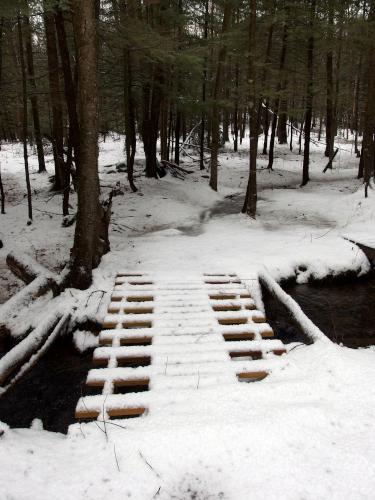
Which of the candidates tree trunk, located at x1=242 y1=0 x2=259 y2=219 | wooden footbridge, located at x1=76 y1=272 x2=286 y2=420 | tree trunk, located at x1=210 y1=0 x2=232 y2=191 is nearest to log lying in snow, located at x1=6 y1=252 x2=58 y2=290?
wooden footbridge, located at x1=76 y1=272 x2=286 y2=420

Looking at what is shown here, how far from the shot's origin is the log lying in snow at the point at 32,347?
4.61 m

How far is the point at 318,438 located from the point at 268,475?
638mm

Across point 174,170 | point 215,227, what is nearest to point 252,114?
point 215,227

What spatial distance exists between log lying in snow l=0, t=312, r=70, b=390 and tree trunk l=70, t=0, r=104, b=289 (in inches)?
37.7

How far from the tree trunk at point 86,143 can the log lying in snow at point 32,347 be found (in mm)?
958

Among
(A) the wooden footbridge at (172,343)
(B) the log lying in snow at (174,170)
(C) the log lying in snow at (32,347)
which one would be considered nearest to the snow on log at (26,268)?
(C) the log lying in snow at (32,347)

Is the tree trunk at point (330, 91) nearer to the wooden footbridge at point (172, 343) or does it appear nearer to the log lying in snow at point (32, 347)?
the wooden footbridge at point (172, 343)

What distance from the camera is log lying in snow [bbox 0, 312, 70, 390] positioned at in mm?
4613

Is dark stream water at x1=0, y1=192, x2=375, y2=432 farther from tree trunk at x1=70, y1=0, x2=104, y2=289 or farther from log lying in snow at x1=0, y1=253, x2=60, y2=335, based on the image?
tree trunk at x1=70, y1=0, x2=104, y2=289

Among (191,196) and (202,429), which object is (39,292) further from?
(191,196)

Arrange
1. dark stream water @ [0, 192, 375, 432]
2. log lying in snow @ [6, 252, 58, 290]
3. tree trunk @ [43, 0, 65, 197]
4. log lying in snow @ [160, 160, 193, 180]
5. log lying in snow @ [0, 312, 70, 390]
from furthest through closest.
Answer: log lying in snow @ [160, 160, 193, 180], tree trunk @ [43, 0, 65, 197], log lying in snow @ [6, 252, 58, 290], dark stream water @ [0, 192, 375, 432], log lying in snow @ [0, 312, 70, 390]

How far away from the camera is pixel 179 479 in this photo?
275cm

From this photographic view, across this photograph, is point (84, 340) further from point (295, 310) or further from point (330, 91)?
point (330, 91)

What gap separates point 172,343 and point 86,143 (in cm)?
377
